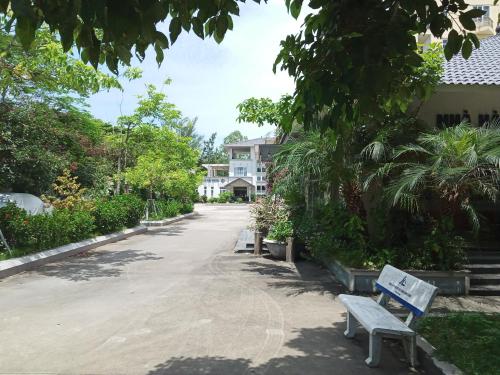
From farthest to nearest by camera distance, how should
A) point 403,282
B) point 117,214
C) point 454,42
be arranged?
point 117,214
point 403,282
point 454,42

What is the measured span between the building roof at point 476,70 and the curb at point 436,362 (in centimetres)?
628

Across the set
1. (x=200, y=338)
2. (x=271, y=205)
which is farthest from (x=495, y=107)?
(x=200, y=338)

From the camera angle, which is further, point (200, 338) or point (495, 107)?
point (495, 107)

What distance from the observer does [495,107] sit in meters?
10.8

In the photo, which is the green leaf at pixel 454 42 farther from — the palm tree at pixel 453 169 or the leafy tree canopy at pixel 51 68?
the leafy tree canopy at pixel 51 68

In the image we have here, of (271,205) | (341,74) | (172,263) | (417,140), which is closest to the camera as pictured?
(341,74)

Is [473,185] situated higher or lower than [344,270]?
higher

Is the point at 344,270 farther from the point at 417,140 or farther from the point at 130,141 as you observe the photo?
the point at 130,141

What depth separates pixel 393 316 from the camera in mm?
5176

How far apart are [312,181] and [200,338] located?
21.2 ft

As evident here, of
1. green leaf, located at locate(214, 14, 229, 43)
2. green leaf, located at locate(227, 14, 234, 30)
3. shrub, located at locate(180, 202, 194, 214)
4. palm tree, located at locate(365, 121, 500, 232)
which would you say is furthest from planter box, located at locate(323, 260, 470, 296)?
shrub, located at locate(180, 202, 194, 214)

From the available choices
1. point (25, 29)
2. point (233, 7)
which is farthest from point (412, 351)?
point (25, 29)

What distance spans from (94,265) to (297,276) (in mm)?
4931

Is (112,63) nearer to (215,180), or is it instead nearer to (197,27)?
(197,27)
